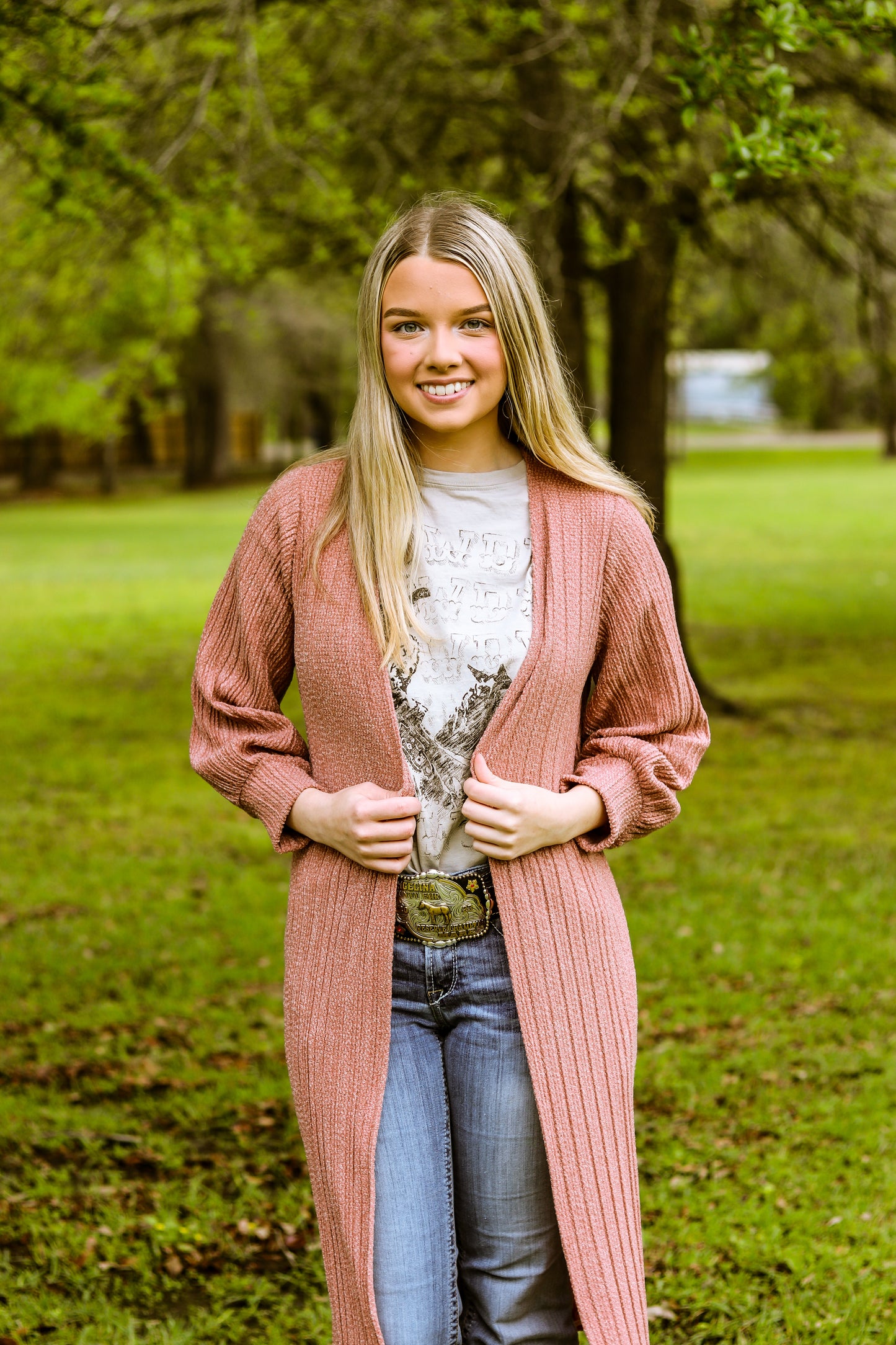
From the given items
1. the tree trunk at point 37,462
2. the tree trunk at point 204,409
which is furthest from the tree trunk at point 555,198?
the tree trunk at point 37,462

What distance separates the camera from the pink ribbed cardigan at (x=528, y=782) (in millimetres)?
2016

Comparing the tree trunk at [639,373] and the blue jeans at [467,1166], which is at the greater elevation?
the tree trunk at [639,373]

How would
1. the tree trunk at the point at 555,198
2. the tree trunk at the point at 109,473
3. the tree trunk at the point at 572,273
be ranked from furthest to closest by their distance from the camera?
the tree trunk at the point at 109,473, the tree trunk at the point at 572,273, the tree trunk at the point at 555,198

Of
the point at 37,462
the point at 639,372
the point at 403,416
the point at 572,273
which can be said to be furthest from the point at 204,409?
the point at 403,416

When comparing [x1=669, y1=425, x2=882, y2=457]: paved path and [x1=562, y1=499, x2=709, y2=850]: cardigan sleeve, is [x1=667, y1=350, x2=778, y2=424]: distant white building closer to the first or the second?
[x1=669, y1=425, x2=882, y2=457]: paved path

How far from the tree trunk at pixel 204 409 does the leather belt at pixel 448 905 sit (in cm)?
2856

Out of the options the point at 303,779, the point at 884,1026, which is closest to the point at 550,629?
the point at 303,779

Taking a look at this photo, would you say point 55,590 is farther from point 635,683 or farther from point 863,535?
point 635,683

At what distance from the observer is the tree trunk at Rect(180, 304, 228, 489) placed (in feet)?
103

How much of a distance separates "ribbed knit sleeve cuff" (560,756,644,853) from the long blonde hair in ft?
1.09

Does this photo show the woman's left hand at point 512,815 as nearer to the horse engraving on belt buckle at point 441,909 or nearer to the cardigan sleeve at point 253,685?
the horse engraving on belt buckle at point 441,909

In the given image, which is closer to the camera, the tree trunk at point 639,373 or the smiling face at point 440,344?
the smiling face at point 440,344

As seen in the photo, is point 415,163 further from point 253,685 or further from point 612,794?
point 612,794

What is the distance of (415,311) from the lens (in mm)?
2074
